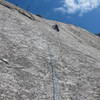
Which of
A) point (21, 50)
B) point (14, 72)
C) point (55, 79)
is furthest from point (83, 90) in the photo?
point (21, 50)

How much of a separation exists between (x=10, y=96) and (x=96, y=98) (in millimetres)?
4200

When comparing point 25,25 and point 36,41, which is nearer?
Result: point 36,41

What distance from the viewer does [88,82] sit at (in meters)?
13.6

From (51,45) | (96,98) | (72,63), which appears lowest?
(96,98)

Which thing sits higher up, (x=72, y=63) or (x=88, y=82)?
(x=72, y=63)

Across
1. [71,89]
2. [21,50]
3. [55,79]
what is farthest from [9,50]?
[71,89]

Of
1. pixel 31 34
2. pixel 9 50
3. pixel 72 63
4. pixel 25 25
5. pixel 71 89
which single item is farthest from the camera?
pixel 25 25

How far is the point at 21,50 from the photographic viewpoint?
1565cm

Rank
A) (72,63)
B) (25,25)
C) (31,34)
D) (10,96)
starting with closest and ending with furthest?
(10,96) < (72,63) < (31,34) < (25,25)

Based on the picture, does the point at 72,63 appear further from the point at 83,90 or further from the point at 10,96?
the point at 10,96

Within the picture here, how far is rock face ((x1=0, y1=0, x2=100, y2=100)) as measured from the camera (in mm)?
11430

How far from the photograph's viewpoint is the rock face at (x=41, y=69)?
450 inches

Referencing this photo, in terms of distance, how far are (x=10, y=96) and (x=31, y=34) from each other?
33.1ft

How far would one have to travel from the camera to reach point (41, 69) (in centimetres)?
1376
